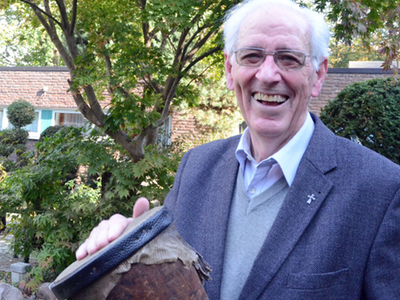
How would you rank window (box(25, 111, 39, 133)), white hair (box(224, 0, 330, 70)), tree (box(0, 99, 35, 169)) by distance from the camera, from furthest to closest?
1. window (box(25, 111, 39, 133))
2. tree (box(0, 99, 35, 169))
3. white hair (box(224, 0, 330, 70))

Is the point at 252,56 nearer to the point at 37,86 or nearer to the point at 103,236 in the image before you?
the point at 103,236

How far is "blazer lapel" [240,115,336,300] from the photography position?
1567 millimetres

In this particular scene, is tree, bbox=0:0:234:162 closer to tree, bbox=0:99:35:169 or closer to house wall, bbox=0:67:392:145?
house wall, bbox=0:67:392:145

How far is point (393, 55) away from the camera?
479 centimetres

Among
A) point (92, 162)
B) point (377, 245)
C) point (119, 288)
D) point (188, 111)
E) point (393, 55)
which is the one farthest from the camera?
point (188, 111)

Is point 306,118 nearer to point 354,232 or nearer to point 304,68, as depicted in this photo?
point 304,68

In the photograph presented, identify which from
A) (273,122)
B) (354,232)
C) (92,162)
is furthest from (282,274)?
(92,162)

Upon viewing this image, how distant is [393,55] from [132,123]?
10.6 feet

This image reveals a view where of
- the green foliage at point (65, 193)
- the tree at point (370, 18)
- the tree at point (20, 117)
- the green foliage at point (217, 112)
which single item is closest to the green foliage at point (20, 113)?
the tree at point (20, 117)

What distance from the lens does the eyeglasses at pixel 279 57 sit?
1.81 metres

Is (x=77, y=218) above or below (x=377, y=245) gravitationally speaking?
below

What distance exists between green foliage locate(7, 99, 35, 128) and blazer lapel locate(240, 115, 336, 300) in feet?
56.8

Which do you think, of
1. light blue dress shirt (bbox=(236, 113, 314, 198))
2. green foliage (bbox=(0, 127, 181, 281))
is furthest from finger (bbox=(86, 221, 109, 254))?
green foliage (bbox=(0, 127, 181, 281))

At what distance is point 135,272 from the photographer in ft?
3.43
